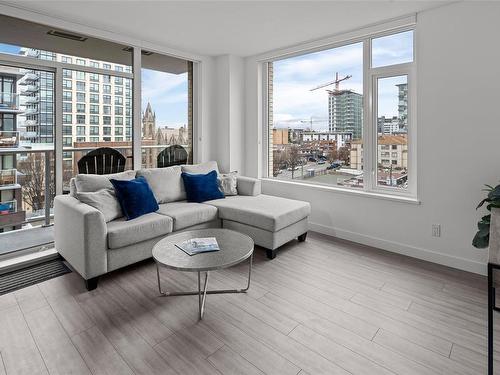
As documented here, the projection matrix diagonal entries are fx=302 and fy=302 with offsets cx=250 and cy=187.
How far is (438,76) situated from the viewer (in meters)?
3.03

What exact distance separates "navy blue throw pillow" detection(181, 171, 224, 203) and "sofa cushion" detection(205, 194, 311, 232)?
107mm

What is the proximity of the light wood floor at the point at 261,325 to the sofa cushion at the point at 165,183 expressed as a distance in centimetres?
101

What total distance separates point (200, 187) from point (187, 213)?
24.0 inches

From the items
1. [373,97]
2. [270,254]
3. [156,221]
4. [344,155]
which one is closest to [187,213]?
[156,221]

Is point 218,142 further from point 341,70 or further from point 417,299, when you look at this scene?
point 417,299

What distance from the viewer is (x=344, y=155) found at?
159 inches

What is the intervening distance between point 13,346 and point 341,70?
425cm

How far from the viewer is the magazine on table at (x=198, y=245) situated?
2268 mm

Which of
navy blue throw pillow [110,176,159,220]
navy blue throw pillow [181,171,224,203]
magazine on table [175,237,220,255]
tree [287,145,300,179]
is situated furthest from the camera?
tree [287,145,300,179]

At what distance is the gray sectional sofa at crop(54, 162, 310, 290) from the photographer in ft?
8.49

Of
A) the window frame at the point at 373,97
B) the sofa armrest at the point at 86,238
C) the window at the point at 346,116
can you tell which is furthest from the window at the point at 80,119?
the window frame at the point at 373,97

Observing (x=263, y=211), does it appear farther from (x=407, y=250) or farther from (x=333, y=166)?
(x=407, y=250)

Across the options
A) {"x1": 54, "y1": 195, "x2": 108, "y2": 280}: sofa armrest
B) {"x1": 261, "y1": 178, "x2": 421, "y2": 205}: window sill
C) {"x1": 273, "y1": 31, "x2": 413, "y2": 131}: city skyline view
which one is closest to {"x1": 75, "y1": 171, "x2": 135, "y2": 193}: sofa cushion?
{"x1": 54, "y1": 195, "x2": 108, "y2": 280}: sofa armrest

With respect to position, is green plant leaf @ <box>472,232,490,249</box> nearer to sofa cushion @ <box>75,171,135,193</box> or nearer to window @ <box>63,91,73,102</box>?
sofa cushion @ <box>75,171,135,193</box>
